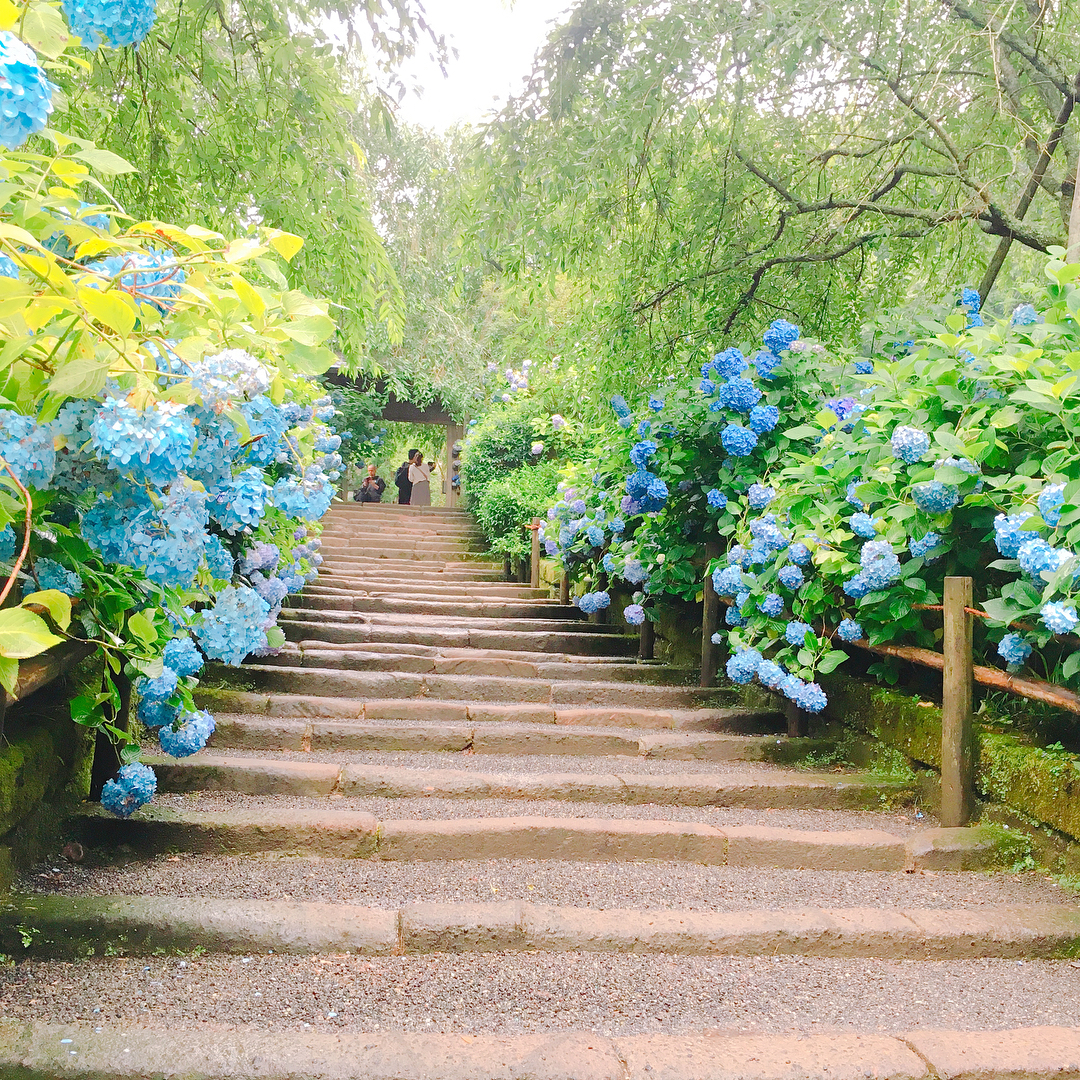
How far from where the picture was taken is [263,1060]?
168 centimetres

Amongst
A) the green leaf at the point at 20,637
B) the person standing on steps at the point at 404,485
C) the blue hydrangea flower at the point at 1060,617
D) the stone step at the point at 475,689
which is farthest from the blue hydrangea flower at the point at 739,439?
the person standing on steps at the point at 404,485

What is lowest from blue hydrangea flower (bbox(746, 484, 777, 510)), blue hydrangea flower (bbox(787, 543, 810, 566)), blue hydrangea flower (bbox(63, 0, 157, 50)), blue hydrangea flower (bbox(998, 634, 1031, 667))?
blue hydrangea flower (bbox(998, 634, 1031, 667))

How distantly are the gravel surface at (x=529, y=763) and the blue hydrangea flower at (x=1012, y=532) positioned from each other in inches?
53.0

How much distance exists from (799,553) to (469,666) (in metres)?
2.34

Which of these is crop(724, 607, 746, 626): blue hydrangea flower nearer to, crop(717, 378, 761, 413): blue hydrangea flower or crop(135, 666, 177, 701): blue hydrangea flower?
crop(717, 378, 761, 413): blue hydrangea flower

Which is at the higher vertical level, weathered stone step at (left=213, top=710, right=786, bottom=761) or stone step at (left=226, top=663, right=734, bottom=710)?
stone step at (left=226, top=663, right=734, bottom=710)

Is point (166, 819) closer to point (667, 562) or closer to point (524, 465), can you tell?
point (667, 562)

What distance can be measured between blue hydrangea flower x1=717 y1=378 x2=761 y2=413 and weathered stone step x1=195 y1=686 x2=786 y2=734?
1.44 meters

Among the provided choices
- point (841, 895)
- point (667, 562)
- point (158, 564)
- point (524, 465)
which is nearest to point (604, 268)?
point (667, 562)

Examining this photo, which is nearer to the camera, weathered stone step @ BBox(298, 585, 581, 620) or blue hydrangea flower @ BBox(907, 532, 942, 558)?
blue hydrangea flower @ BBox(907, 532, 942, 558)

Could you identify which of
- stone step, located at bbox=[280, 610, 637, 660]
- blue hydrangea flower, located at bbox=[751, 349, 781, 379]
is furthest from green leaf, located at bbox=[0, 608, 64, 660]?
stone step, located at bbox=[280, 610, 637, 660]

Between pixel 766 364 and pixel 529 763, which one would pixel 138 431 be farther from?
pixel 766 364

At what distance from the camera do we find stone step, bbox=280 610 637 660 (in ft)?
18.7

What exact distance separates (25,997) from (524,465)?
11.4 metres
